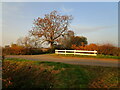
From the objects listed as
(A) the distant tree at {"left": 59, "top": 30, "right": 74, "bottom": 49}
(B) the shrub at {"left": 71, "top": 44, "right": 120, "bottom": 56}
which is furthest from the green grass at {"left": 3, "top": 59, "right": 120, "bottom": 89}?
(A) the distant tree at {"left": 59, "top": 30, "right": 74, "bottom": 49}

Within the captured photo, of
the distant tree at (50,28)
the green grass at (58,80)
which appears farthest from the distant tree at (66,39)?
the green grass at (58,80)

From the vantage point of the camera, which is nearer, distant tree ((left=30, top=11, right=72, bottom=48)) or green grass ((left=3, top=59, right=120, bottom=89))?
green grass ((left=3, top=59, right=120, bottom=89))

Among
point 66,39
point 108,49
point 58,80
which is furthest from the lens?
point 66,39

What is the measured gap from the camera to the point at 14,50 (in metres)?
20.0

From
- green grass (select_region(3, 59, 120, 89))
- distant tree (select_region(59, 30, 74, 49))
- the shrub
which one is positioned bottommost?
green grass (select_region(3, 59, 120, 89))

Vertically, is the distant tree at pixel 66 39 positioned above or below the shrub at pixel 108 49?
above

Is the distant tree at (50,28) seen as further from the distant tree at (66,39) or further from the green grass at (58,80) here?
the green grass at (58,80)

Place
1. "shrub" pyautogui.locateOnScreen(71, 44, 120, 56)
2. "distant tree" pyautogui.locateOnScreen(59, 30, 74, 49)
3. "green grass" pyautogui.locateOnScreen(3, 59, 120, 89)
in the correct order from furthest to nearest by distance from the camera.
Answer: "distant tree" pyautogui.locateOnScreen(59, 30, 74, 49)
"shrub" pyautogui.locateOnScreen(71, 44, 120, 56)
"green grass" pyautogui.locateOnScreen(3, 59, 120, 89)

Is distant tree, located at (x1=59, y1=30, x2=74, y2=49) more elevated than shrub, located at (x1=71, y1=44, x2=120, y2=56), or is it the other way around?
distant tree, located at (x1=59, y1=30, x2=74, y2=49)

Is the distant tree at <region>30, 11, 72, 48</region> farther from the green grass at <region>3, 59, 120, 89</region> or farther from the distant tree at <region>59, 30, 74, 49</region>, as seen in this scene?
the green grass at <region>3, 59, 120, 89</region>

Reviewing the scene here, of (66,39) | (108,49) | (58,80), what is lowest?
(58,80)

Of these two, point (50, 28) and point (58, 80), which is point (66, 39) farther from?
point (58, 80)

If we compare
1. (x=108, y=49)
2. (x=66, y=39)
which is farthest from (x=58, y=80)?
(x=66, y=39)

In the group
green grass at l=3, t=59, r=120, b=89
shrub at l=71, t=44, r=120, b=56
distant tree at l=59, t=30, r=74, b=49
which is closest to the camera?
green grass at l=3, t=59, r=120, b=89
